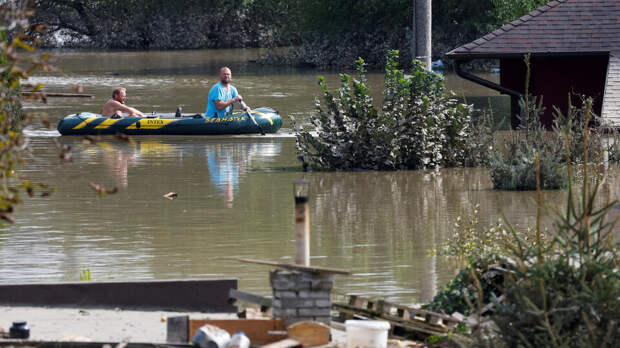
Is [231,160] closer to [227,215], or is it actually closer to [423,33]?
[423,33]

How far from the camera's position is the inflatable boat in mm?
23734

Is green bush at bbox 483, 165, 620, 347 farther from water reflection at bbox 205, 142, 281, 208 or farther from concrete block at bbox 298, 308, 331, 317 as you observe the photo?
water reflection at bbox 205, 142, 281, 208

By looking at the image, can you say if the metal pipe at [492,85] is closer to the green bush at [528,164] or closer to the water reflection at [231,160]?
the water reflection at [231,160]

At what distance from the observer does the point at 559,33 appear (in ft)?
78.6

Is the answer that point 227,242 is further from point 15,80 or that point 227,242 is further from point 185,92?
point 185,92

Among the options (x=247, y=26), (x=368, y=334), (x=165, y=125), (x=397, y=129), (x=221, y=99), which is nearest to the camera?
(x=368, y=334)

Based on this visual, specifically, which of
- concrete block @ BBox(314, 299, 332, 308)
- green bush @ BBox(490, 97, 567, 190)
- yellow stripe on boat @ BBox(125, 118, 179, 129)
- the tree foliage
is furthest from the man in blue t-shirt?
the tree foliage

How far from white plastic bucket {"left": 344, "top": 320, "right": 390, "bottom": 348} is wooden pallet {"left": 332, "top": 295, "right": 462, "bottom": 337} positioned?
536 millimetres

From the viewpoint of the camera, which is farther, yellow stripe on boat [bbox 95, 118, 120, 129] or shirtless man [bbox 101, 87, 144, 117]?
shirtless man [bbox 101, 87, 144, 117]

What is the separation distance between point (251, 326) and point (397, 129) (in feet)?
32.3

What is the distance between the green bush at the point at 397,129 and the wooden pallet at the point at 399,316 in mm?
8666

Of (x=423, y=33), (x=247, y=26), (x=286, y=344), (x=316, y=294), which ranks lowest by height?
(x=286, y=344)

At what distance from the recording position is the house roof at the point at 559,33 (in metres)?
23.5

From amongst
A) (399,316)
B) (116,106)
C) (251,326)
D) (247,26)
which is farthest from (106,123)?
(247,26)
